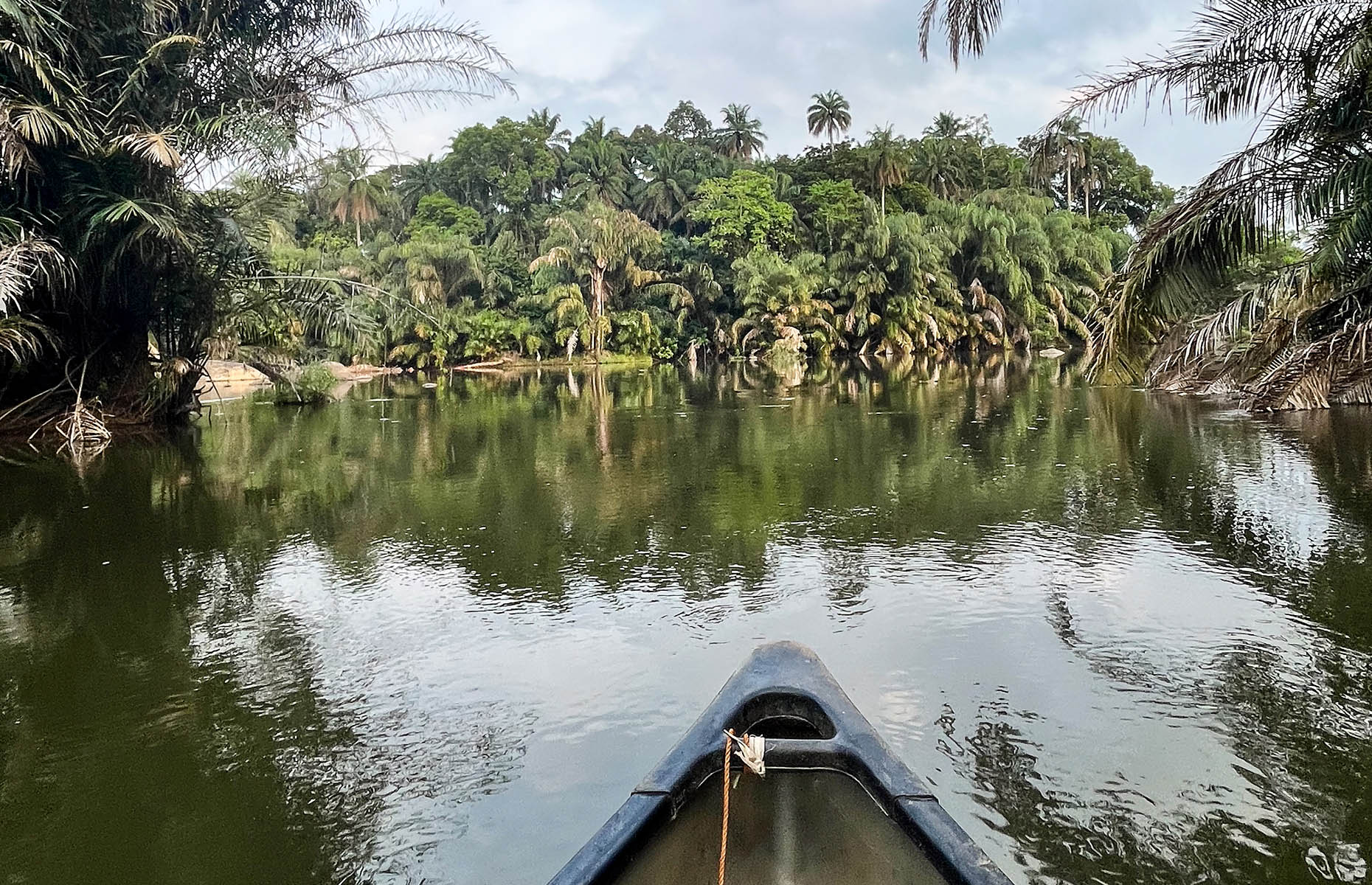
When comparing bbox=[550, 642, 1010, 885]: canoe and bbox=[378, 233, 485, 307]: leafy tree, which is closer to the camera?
bbox=[550, 642, 1010, 885]: canoe

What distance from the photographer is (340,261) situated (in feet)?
121

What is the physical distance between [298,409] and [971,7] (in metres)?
15.9

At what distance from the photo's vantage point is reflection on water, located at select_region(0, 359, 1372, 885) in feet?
10.1

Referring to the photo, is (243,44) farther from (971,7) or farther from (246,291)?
(971,7)

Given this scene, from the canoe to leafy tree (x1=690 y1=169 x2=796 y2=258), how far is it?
40.8 m

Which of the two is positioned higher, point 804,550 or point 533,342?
point 533,342

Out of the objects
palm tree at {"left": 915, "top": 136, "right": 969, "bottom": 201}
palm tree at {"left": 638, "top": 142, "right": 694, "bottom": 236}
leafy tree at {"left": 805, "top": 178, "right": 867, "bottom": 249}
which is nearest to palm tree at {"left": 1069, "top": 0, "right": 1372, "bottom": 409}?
leafy tree at {"left": 805, "top": 178, "right": 867, "bottom": 249}

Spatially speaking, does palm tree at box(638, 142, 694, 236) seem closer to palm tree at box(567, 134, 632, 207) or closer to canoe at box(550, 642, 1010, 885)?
palm tree at box(567, 134, 632, 207)

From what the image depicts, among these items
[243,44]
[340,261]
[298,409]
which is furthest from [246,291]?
[340,261]

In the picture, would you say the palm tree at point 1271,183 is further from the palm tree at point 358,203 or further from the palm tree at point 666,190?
the palm tree at point 358,203

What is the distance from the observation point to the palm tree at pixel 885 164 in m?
47.3

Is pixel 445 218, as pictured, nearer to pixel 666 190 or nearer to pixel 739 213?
pixel 666 190

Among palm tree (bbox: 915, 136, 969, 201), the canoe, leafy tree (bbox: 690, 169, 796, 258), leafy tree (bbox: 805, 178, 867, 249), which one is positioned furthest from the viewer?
palm tree (bbox: 915, 136, 969, 201)

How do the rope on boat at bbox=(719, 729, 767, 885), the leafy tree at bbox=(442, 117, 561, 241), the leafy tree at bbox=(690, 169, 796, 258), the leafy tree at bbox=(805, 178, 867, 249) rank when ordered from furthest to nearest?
1. the leafy tree at bbox=(442, 117, 561, 241)
2. the leafy tree at bbox=(805, 178, 867, 249)
3. the leafy tree at bbox=(690, 169, 796, 258)
4. the rope on boat at bbox=(719, 729, 767, 885)
